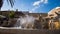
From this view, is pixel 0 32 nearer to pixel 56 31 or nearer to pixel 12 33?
pixel 12 33

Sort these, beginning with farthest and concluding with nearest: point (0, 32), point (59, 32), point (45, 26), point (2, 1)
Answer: point (2, 1) < point (45, 26) < point (0, 32) < point (59, 32)

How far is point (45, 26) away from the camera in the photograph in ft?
10.3

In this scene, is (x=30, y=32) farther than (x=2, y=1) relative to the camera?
No

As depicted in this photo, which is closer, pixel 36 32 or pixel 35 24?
pixel 36 32

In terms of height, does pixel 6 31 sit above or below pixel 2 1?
below

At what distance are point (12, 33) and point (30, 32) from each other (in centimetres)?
32

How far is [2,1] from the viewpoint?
3986 mm

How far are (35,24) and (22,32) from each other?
0.53m

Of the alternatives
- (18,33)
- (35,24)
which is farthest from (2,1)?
(18,33)

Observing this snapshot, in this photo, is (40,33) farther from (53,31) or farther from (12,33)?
(12,33)

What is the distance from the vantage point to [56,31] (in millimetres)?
2719

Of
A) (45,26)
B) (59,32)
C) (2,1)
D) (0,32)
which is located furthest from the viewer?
(2,1)

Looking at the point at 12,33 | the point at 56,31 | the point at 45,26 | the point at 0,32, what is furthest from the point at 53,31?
the point at 0,32

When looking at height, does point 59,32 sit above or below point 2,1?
below
